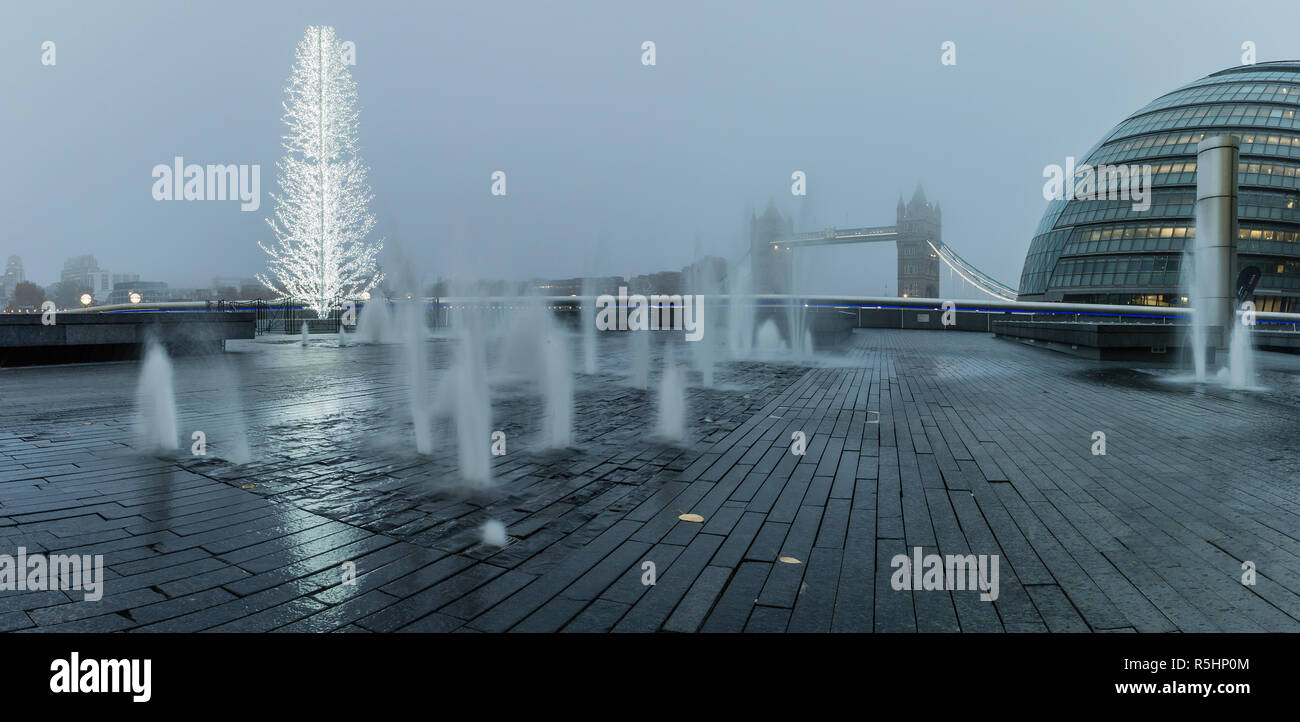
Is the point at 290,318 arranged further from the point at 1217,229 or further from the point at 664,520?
the point at 1217,229

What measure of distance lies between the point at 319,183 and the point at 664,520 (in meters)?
31.6

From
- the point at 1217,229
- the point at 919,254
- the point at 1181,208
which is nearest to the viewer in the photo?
the point at 1217,229

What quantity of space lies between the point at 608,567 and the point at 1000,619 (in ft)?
5.14

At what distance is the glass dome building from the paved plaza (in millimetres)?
43485

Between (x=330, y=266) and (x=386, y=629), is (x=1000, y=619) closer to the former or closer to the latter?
(x=386, y=629)

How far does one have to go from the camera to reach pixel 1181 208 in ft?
139

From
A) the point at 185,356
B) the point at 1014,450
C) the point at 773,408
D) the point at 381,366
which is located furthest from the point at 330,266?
the point at 1014,450

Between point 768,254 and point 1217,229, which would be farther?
point 768,254

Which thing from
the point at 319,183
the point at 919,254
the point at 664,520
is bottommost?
the point at 664,520

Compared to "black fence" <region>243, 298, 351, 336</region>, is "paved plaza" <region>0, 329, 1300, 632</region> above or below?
below

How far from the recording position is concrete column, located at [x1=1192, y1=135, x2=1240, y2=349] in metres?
14.4

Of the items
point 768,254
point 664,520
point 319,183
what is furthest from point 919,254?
point 664,520

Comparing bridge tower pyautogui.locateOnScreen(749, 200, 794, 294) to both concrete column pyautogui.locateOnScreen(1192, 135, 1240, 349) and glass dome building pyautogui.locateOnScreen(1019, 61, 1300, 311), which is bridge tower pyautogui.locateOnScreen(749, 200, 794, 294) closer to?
glass dome building pyautogui.locateOnScreen(1019, 61, 1300, 311)

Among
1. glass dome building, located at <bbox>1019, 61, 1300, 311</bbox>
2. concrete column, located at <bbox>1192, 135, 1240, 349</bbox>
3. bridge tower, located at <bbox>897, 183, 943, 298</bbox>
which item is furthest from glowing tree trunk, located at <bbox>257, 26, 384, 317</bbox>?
bridge tower, located at <bbox>897, 183, 943, 298</bbox>
